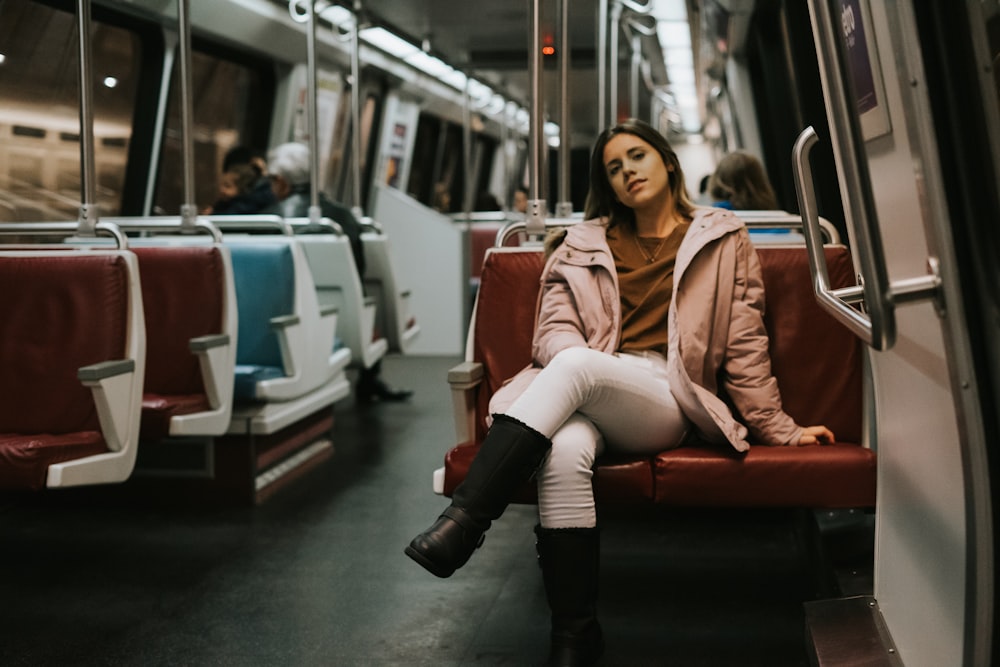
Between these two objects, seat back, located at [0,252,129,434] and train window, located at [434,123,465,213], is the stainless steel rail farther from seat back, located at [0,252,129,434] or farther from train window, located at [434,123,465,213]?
train window, located at [434,123,465,213]

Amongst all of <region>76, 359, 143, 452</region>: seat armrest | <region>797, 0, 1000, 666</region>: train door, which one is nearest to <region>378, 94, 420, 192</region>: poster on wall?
<region>76, 359, 143, 452</region>: seat armrest

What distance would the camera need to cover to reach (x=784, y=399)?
3406 millimetres

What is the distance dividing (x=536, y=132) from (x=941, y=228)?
240 cm

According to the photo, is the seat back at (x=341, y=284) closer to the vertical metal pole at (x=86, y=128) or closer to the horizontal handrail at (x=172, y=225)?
the horizontal handrail at (x=172, y=225)

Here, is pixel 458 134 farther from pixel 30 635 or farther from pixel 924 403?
pixel 924 403

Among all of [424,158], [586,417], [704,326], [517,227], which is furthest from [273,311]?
[424,158]

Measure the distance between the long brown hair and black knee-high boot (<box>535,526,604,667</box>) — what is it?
1142 millimetres

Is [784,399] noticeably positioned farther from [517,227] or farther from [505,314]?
[517,227]

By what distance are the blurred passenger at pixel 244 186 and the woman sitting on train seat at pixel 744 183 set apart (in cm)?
262

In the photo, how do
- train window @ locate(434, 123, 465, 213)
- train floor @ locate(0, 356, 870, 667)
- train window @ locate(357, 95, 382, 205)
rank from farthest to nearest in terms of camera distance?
1. train window @ locate(434, 123, 465, 213)
2. train window @ locate(357, 95, 382, 205)
3. train floor @ locate(0, 356, 870, 667)

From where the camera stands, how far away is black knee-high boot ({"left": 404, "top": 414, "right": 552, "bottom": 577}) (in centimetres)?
279

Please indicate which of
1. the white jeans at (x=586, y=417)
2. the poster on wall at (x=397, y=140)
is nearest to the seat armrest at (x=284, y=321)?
the white jeans at (x=586, y=417)

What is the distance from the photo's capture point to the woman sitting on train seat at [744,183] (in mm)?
5512

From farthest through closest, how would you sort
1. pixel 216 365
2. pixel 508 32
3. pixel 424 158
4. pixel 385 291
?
pixel 424 158 → pixel 508 32 → pixel 385 291 → pixel 216 365
